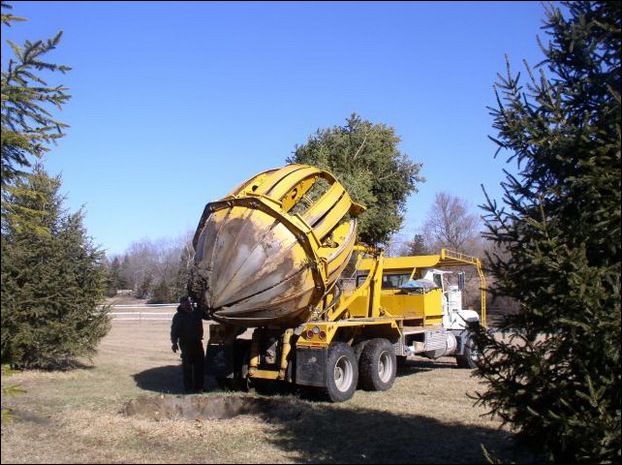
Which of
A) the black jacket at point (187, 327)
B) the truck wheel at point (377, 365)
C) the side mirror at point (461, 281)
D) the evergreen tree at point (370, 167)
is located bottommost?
the truck wheel at point (377, 365)

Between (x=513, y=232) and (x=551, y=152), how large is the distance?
2.82 ft

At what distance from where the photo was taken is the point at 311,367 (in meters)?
10.4

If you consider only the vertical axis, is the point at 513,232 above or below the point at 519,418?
above

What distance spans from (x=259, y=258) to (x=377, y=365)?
3868 millimetres

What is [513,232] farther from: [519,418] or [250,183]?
[250,183]

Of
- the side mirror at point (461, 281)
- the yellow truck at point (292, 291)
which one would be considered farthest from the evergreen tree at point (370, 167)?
the yellow truck at point (292, 291)

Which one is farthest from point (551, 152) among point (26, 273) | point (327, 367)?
point (26, 273)

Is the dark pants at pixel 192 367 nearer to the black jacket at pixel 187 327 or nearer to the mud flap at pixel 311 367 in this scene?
the black jacket at pixel 187 327

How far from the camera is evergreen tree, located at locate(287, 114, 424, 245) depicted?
733 inches

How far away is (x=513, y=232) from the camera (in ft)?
20.4

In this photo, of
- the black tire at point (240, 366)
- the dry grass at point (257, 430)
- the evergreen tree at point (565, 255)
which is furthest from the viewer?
the black tire at point (240, 366)

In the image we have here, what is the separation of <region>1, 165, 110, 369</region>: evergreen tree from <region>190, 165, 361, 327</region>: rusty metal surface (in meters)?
4.82

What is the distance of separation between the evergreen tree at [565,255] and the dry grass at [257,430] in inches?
29.3

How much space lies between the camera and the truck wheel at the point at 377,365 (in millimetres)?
11844
